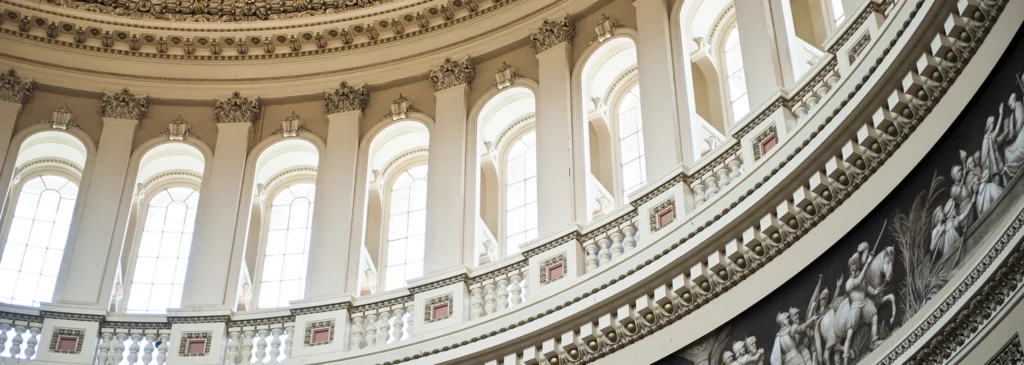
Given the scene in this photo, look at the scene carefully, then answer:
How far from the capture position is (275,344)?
20406 mm

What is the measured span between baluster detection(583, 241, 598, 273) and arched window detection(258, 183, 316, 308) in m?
5.32

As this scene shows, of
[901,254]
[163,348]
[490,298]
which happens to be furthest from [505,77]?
[901,254]

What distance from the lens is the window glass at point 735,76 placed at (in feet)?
65.3

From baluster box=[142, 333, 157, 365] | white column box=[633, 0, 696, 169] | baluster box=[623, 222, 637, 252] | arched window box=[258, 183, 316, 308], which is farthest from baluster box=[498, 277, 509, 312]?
baluster box=[142, 333, 157, 365]

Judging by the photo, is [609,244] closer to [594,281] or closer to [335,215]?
[594,281]

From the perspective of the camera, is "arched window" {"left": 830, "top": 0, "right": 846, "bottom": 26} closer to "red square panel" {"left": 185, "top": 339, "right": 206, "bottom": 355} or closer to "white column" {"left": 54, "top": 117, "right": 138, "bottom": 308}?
"red square panel" {"left": 185, "top": 339, "right": 206, "bottom": 355}

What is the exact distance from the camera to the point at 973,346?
12.8 m

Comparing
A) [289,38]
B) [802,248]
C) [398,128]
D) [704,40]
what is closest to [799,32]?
[704,40]

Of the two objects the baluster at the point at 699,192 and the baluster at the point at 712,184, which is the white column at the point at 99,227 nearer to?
the baluster at the point at 699,192

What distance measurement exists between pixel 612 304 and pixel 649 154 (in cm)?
294

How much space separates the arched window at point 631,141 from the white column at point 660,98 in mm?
700

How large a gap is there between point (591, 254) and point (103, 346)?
23.1 ft

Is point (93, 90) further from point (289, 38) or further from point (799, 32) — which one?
point (799, 32)

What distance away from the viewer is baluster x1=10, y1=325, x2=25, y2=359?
2038 centimetres
